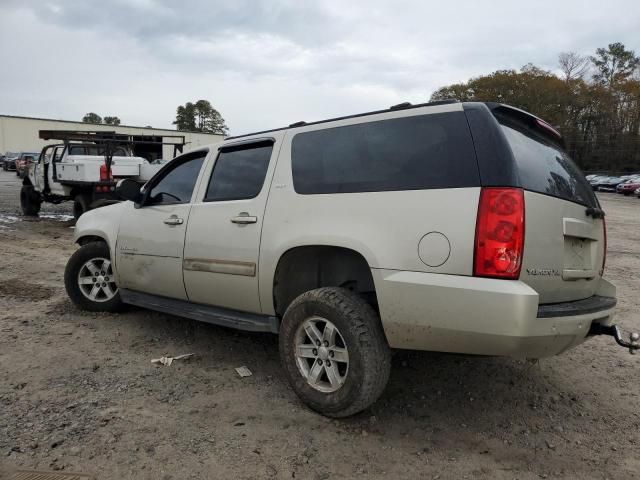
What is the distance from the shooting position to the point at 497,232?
2.50m

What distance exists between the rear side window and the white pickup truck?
7.56m

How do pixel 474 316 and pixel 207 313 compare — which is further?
pixel 207 313

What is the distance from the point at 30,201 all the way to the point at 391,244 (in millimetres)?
13530

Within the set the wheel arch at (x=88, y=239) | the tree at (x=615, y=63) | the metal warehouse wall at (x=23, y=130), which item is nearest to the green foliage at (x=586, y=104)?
the tree at (x=615, y=63)

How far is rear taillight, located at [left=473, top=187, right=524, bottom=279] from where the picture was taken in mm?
2494

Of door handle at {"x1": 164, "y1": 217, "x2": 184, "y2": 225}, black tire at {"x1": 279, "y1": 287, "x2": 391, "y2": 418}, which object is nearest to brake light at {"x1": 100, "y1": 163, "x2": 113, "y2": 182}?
door handle at {"x1": 164, "y1": 217, "x2": 184, "y2": 225}

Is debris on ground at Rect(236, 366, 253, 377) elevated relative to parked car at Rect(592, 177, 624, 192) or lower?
lower

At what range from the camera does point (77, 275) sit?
5102 millimetres

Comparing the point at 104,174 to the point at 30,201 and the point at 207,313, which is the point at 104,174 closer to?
the point at 30,201

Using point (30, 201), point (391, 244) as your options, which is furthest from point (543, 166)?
point (30, 201)

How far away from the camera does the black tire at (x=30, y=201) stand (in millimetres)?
13477

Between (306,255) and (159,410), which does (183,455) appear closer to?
(159,410)

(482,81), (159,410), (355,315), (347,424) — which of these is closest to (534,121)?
(355,315)

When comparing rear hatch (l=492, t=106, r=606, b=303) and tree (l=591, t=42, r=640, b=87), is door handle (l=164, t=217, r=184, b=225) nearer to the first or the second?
rear hatch (l=492, t=106, r=606, b=303)
